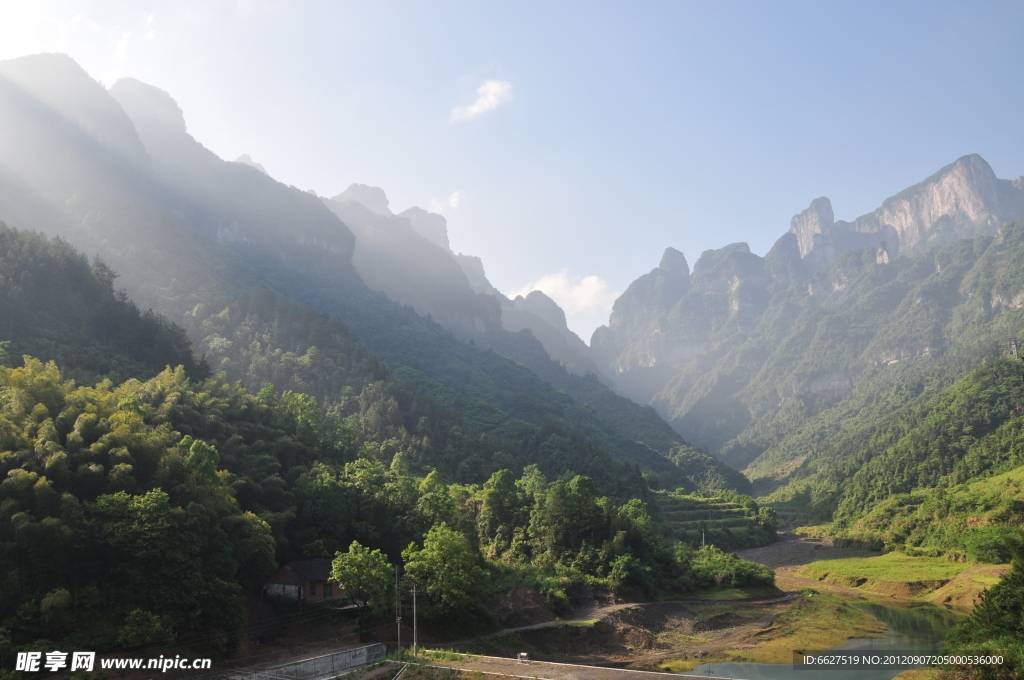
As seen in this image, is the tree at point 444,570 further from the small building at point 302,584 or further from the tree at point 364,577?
the small building at point 302,584

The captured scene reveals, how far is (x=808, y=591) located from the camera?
6650 cm

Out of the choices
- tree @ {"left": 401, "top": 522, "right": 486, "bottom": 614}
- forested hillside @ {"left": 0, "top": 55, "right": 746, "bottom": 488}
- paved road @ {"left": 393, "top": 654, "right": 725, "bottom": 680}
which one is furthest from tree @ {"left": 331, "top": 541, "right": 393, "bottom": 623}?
forested hillside @ {"left": 0, "top": 55, "right": 746, "bottom": 488}

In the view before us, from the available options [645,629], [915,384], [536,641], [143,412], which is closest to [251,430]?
[143,412]

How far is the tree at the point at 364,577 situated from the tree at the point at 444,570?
1913 millimetres

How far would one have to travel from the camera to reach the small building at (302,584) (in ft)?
130

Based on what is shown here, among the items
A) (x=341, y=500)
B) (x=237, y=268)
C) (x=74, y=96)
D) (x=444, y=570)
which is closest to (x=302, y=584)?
(x=444, y=570)

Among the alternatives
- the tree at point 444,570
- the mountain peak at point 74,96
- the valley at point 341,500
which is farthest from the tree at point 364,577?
the mountain peak at point 74,96

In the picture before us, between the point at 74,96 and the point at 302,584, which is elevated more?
the point at 74,96

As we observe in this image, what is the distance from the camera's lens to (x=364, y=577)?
128ft

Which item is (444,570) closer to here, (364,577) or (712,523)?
(364,577)

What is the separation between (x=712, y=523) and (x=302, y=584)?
83.1m

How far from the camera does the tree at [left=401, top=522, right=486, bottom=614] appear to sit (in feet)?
134

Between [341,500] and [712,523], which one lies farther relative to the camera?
[712,523]

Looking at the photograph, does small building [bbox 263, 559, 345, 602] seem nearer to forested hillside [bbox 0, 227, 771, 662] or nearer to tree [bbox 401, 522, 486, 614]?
forested hillside [bbox 0, 227, 771, 662]
